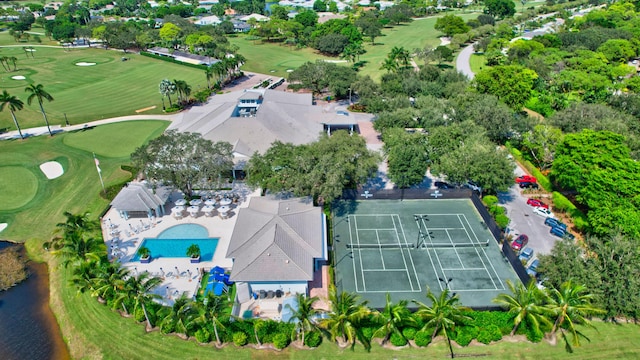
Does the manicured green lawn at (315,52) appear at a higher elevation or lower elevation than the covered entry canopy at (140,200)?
higher

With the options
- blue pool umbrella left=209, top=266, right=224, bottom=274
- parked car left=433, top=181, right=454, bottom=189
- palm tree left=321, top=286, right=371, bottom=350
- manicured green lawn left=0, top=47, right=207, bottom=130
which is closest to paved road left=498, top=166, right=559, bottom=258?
parked car left=433, top=181, right=454, bottom=189

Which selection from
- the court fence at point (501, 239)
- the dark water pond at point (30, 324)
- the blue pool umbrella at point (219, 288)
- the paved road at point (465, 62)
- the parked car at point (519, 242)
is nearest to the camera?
the dark water pond at point (30, 324)

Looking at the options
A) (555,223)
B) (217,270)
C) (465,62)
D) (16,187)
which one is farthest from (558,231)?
(465,62)

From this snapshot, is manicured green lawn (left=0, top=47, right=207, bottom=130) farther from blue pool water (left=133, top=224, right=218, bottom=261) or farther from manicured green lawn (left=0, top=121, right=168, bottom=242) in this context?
blue pool water (left=133, top=224, right=218, bottom=261)

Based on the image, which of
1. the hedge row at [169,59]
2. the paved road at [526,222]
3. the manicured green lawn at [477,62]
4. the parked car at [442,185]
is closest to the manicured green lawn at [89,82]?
the hedge row at [169,59]

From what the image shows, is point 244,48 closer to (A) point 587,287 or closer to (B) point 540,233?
(B) point 540,233

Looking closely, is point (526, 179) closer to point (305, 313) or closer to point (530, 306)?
point (530, 306)

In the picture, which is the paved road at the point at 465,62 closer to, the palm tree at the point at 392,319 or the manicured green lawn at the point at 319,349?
the manicured green lawn at the point at 319,349

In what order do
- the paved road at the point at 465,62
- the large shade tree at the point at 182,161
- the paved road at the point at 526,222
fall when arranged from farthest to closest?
the paved road at the point at 465,62 → the large shade tree at the point at 182,161 → the paved road at the point at 526,222
